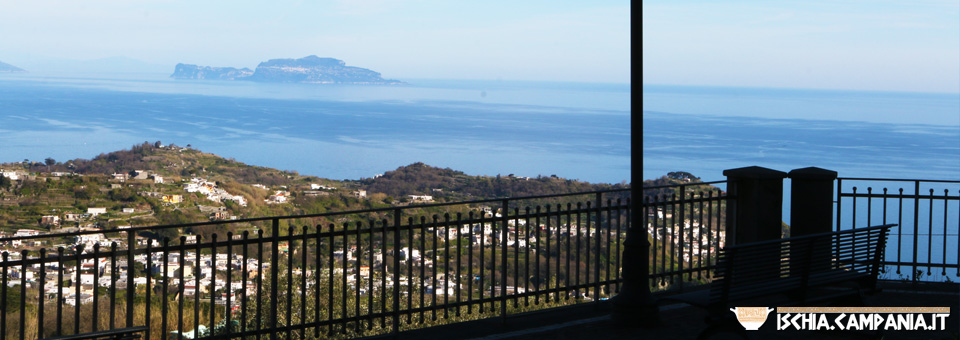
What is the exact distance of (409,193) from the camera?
188 feet

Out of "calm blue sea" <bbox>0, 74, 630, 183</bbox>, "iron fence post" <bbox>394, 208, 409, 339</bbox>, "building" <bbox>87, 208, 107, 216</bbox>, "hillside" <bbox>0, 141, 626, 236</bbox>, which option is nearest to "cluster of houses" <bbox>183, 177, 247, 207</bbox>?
"hillside" <bbox>0, 141, 626, 236</bbox>

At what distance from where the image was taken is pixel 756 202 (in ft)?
31.8

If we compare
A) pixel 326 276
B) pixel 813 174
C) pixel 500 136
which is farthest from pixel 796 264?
pixel 500 136

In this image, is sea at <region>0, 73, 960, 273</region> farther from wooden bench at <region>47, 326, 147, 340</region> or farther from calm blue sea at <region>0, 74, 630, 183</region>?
wooden bench at <region>47, 326, 147, 340</region>

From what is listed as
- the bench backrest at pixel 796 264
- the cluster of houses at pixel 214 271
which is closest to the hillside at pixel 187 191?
the cluster of houses at pixel 214 271

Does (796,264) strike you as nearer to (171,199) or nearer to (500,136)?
(171,199)

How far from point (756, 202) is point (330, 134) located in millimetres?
137608

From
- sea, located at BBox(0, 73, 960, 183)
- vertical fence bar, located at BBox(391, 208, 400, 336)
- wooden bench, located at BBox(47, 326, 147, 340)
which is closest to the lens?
wooden bench, located at BBox(47, 326, 147, 340)

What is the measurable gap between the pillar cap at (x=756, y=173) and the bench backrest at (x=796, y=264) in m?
1.96

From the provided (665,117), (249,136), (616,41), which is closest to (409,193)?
(249,136)

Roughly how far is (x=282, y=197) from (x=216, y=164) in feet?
68.5

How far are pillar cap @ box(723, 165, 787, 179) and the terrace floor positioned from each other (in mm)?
1599

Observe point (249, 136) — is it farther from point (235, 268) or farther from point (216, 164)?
point (235, 268)

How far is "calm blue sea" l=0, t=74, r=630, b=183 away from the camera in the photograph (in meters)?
109
